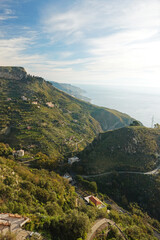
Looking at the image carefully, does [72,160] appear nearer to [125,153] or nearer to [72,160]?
[72,160]

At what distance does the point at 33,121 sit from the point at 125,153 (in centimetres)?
4355

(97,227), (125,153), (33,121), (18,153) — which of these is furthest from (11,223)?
(33,121)

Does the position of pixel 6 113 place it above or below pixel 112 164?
above

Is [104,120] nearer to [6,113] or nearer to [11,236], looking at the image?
[6,113]

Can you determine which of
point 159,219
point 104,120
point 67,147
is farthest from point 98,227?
point 104,120

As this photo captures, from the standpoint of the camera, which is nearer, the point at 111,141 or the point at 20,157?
the point at 20,157

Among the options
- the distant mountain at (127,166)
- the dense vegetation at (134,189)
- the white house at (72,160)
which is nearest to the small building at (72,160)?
the white house at (72,160)

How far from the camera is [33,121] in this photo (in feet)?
223

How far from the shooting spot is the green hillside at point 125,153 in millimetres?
44312

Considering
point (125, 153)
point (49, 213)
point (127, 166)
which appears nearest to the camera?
point (49, 213)

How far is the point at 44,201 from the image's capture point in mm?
22031

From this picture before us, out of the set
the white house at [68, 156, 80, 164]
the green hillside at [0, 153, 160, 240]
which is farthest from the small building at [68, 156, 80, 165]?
the green hillside at [0, 153, 160, 240]

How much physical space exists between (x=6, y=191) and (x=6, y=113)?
2359 inches

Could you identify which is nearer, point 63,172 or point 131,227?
point 131,227
